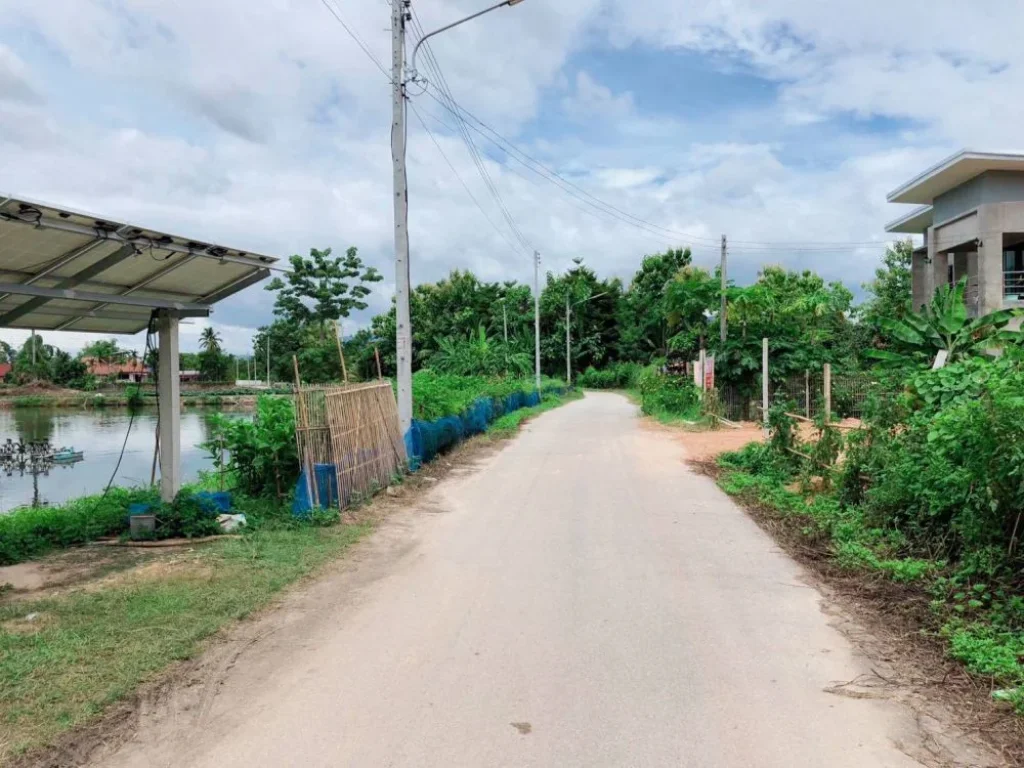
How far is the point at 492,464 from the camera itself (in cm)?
1510

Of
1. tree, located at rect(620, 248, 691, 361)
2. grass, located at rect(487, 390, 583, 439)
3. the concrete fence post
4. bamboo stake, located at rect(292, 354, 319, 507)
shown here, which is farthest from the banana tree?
tree, located at rect(620, 248, 691, 361)

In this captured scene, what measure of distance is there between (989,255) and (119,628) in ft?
72.3

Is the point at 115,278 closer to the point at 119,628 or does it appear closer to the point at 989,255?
the point at 119,628

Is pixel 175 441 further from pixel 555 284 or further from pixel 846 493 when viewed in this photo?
pixel 555 284

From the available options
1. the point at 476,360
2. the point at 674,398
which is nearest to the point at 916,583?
the point at 674,398

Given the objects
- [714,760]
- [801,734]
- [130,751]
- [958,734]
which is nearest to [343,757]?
[130,751]

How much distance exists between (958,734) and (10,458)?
2531cm

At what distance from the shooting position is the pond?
630 inches

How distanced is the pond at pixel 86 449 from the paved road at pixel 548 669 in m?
5.56

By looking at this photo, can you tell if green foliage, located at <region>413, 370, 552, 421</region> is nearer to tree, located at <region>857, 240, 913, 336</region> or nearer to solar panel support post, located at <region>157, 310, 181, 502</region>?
solar panel support post, located at <region>157, 310, 181, 502</region>

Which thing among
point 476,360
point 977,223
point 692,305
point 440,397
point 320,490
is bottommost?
point 320,490

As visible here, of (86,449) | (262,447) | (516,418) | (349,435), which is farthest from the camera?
(86,449)

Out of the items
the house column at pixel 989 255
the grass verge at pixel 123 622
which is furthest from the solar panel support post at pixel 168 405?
the house column at pixel 989 255

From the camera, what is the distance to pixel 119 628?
5055 mm
